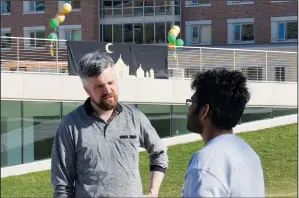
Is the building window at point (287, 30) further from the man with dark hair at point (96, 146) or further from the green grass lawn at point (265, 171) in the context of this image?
the man with dark hair at point (96, 146)

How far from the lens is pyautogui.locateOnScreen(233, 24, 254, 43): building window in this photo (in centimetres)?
3700

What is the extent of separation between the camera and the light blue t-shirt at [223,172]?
7.56 feet

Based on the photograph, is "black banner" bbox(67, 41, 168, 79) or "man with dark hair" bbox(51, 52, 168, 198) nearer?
"man with dark hair" bbox(51, 52, 168, 198)

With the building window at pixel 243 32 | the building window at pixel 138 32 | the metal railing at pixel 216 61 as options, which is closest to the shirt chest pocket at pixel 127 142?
the metal railing at pixel 216 61

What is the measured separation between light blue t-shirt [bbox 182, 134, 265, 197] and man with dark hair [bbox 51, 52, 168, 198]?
1185 mm

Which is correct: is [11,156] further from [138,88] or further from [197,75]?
[197,75]

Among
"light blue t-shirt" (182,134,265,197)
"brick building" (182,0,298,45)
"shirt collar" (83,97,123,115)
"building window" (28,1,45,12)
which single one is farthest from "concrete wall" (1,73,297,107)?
"building window" (28,1,45,12)

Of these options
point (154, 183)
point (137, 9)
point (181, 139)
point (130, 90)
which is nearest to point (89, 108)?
point (154, 183)

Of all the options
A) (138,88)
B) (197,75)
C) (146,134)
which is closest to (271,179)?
(138,88)

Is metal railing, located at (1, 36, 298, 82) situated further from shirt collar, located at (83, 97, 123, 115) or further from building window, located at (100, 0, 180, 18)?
shirt collar, located at (83, 97, 123, 115)

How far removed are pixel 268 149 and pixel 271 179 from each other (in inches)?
123

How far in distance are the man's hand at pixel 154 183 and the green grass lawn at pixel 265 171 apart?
1258 centimetres

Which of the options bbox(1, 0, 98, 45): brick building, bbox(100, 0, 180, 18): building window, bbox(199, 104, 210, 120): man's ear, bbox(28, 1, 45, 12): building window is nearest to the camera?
bbox(199, 104, 210, 120): man's ear

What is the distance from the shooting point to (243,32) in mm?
37125
